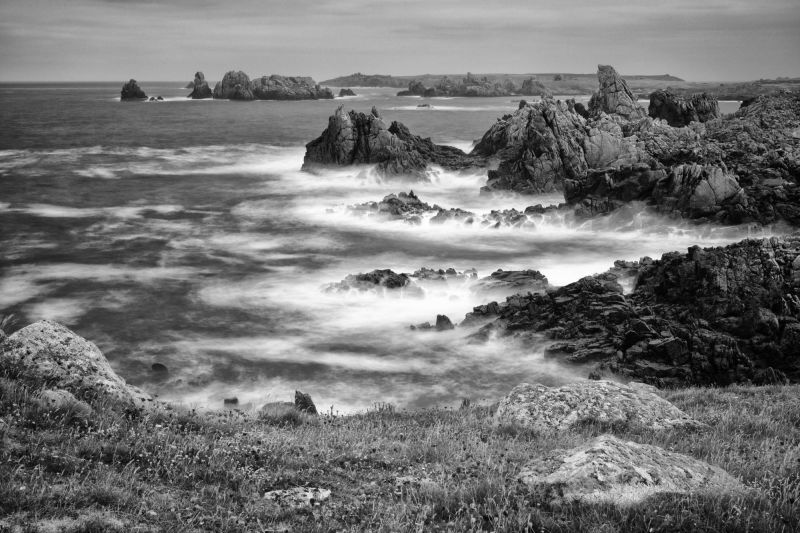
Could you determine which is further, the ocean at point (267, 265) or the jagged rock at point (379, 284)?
the jagged rock at point (379, 284)

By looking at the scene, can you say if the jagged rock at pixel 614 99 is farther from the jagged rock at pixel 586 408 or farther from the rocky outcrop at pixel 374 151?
the jagged rock at pixel 586 408

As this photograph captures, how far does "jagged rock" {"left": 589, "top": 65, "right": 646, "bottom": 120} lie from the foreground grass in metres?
71.9

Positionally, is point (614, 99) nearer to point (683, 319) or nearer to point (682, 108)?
point (682, 108)

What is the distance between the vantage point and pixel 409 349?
85.8 feet

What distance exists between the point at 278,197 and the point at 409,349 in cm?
3538

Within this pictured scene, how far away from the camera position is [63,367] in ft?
37.6

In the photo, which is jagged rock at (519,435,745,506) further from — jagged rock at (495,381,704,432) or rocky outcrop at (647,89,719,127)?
rocky outcrop at (647,89,719,127)

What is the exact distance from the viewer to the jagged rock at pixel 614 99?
259ft

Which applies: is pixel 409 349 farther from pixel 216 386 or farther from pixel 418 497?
pixel 418 497

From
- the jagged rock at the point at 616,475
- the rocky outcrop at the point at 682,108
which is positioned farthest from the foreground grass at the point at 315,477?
the rocky outcrop at the point at 682,108

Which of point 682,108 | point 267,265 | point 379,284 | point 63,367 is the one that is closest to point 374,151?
point 267,265

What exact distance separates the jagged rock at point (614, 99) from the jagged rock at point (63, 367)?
244 ft

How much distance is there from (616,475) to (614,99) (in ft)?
259

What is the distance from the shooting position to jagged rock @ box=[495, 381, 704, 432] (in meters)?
13.4
